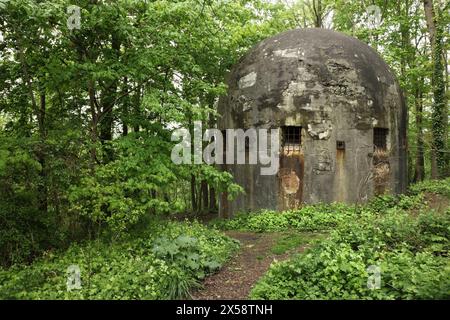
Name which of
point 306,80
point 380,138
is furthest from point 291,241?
point 380,138

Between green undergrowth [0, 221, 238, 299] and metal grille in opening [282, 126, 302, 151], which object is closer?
green undergrowth [0, 221, 238, 299]

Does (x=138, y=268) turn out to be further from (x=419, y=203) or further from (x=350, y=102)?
(x=419, y=203)

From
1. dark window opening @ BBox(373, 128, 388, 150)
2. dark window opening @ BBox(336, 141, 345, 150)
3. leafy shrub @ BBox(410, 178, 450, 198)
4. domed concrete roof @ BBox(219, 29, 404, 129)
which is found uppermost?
domed concrete roof @ BBox(219, 29, 404, 129)

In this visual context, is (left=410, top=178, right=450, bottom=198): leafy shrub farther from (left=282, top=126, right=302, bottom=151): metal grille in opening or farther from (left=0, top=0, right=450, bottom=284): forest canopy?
(left=0, top=0, right=450, bottom=284): forest canopy

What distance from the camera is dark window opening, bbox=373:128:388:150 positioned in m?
12.6

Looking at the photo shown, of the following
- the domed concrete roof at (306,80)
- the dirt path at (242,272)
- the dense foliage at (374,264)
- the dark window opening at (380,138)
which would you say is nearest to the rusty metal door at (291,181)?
the domed concrete roof at (306,80)

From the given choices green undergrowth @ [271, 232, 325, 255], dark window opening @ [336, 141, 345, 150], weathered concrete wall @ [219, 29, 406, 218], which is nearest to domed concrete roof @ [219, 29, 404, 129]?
weathered concrete wall @ [219, 29, 406, 218]

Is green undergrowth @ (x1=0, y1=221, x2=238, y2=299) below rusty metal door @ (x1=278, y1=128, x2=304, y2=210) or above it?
below

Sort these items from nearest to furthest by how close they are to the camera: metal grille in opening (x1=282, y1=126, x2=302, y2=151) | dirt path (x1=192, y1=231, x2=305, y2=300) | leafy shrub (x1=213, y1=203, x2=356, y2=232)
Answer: dirt path (x1=192, y1=231, x2=305, y2=300) < leafy shrub (x1=213, y1=203, x2=356, y2=232) < metal grille in opening (x1=282, y1=126, x2=302, y2=151)

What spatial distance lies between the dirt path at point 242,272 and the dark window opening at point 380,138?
5.64 meters

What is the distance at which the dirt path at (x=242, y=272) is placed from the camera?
6.04m

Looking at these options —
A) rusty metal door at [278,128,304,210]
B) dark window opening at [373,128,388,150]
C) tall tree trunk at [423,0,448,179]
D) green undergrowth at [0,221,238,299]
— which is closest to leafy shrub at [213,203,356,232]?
rusty metal door at [278,128,304,210]

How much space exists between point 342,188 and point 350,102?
9.28 ft

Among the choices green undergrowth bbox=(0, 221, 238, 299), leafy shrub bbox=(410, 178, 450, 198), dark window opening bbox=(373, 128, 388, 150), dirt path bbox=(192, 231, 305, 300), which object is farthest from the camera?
leafy shrub bbox=(410, 178, 450, 198)
